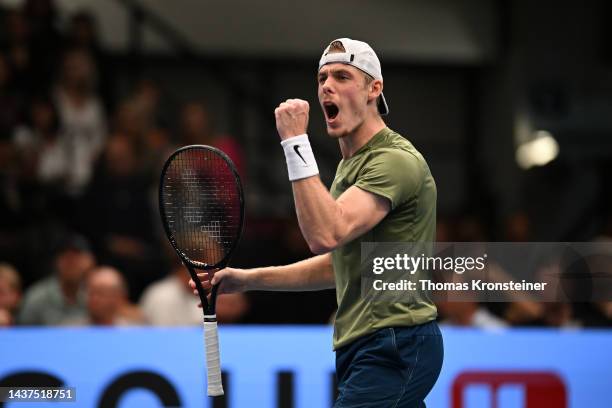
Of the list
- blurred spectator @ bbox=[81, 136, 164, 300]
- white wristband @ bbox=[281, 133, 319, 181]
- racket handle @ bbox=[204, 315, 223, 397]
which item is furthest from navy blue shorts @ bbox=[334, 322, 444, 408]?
blurred spectator @ bbox=[81, 136, 164, 300]

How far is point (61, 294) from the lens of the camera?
22.8ft

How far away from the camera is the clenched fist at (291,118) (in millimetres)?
3459

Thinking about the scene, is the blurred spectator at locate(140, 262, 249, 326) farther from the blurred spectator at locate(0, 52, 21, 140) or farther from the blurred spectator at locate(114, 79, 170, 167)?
the blurred spectator at locate(0, 52, 21, 140)

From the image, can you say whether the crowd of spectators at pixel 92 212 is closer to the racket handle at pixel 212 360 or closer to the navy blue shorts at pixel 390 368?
the navy blue shorts at pixel 390 368

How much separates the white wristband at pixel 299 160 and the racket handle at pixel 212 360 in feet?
2.09

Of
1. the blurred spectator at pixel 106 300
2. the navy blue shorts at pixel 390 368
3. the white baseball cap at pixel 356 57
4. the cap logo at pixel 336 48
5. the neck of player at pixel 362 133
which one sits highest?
the blurred spectator at pixel 106 300

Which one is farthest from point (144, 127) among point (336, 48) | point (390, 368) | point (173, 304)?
point (390, 368)

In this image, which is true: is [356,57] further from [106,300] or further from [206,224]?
[106,300]

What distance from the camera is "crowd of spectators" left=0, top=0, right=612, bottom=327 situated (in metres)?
6.65

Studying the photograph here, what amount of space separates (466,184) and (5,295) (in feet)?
18.6

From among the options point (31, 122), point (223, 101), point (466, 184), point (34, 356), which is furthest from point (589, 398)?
point (223, 101)

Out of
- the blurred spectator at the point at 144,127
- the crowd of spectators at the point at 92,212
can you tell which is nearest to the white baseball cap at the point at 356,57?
the crowd of spectators at the point at 92,212

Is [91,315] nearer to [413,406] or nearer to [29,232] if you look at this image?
[29,232]

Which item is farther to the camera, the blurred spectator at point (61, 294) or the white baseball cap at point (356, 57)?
the blurred spectator at point (61, 294)
